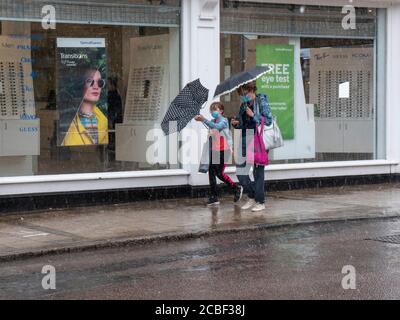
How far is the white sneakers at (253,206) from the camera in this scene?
13.6 m

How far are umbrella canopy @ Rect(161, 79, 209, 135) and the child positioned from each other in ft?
0.82

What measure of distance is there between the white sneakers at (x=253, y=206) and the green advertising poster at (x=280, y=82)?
3.23 meters

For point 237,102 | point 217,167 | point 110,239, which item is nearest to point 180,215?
point 217,167

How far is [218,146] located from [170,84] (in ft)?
7.04

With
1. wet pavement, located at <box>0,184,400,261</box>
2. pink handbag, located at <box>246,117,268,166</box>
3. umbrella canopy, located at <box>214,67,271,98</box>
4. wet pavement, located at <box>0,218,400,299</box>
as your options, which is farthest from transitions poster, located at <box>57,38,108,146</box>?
wet pavement, located at <box>0,218,400,299</box>

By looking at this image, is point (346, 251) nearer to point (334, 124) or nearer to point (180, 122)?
point (180, 122)

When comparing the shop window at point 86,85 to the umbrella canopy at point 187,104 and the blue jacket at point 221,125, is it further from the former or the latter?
the blue jacket at point 221,125

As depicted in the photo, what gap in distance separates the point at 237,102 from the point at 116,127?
237cm

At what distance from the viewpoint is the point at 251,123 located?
1330 cm

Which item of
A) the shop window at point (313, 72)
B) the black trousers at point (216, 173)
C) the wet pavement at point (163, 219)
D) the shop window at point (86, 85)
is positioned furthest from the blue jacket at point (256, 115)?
the shop window at point (313, 72)

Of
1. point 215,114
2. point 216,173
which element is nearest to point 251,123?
point 215,114

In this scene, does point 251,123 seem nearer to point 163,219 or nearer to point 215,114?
point 215,114

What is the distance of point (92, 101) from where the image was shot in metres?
14.9
